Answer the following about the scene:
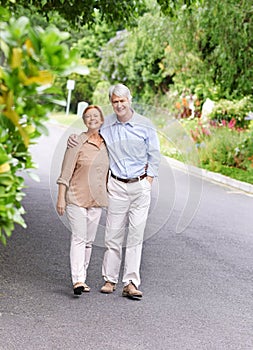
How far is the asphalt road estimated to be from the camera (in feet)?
20.9

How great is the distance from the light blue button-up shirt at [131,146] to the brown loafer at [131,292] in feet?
3.16

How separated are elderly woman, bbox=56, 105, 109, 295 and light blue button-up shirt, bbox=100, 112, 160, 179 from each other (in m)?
0.08

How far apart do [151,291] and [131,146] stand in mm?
1447

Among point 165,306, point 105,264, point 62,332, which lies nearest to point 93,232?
point 105,264

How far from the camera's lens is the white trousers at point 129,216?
7.45 metres

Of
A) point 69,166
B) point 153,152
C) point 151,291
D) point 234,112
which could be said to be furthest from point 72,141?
point 234,112

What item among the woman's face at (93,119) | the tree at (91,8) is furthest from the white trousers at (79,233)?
the tree at (91,8)

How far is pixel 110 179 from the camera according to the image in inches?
295

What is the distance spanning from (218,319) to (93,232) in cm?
139

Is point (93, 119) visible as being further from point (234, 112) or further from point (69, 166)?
point (234, 112)

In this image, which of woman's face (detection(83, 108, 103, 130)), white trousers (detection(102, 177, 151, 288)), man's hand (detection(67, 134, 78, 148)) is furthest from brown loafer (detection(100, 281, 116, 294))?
woman's face (detection(83, 108, 103, 130))

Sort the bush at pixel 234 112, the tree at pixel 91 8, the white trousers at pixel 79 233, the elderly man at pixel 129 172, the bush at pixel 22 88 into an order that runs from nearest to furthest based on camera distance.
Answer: the bush at pixel 22 88, the elderly man at pixel 129 172, the white trousers at pixel 79 233, the tree at pixel 91 8, the bush at pixel 234 112

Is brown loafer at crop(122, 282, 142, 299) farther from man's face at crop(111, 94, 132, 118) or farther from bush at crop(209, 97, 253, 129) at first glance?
bush at crop(209, 97, 253, 129)

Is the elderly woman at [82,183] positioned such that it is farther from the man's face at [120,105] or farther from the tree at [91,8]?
the tree at [91,8]
